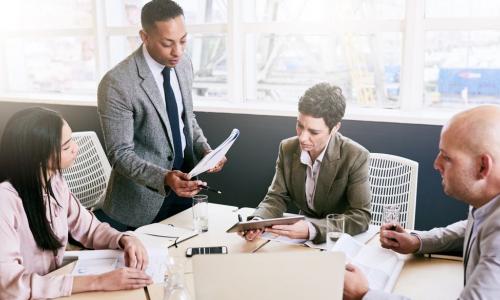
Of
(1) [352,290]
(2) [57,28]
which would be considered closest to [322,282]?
(1) [352,290]

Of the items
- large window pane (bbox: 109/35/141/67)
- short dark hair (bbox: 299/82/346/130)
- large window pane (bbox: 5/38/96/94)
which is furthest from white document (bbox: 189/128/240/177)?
large window pane (bbox: 5/38/96/94)

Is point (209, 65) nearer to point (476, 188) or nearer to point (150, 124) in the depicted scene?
point (150, 124)

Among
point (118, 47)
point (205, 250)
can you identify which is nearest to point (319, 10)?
point (118, 47)

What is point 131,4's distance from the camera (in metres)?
4.02

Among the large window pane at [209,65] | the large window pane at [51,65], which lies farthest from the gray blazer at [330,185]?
the large window pane at [51,65]

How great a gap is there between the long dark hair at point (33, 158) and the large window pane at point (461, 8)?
90.3 inches

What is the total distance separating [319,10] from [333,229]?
6.44ft

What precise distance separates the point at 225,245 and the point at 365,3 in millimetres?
1998

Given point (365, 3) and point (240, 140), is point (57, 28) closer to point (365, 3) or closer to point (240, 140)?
point (240, 140)

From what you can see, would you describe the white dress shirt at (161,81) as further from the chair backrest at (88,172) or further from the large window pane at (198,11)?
the large window pane at (198,11)

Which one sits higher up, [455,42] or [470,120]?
[455,42]

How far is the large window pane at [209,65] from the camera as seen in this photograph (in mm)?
3713

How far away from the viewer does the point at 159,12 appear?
2.21m

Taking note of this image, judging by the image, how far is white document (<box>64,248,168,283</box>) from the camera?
1.63 meters
